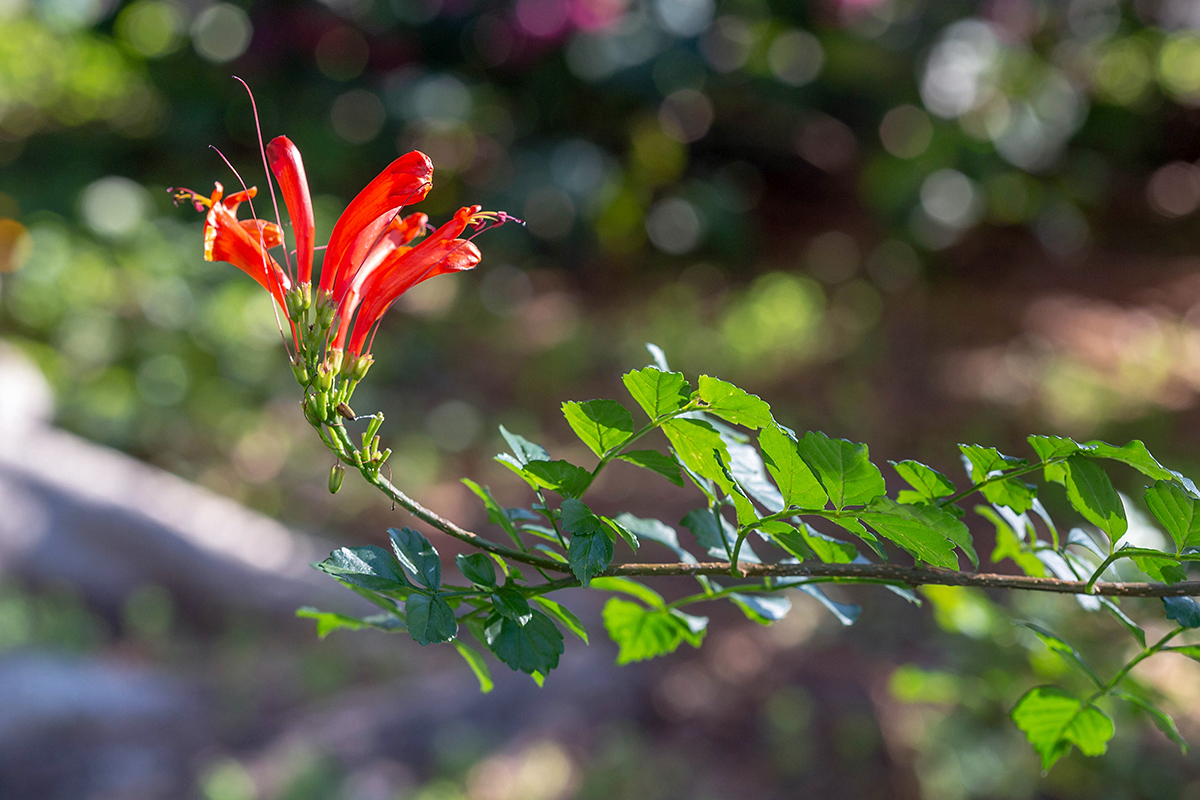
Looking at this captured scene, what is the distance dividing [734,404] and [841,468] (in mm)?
68

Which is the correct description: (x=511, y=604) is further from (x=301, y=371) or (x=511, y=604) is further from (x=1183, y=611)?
(x=1183, y=611)

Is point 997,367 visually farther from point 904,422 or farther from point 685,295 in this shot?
point 685,295

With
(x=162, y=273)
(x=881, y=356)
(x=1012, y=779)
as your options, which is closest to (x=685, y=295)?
(x=881, y=356)

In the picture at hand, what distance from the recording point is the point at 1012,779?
191cm

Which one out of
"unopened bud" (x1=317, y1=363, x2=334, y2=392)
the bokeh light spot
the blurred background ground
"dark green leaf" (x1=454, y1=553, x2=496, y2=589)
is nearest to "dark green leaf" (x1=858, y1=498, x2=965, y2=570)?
"dark green leaf" (x1=454, y1=553, x2=496, y2=589)

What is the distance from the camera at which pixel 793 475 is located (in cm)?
53

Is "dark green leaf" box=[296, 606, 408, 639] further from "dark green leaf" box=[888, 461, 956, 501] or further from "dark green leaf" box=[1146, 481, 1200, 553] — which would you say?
"dark green leaf" box=[1146, 481, 1200, 553]

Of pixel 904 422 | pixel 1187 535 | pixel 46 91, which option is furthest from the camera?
pixel 46 91

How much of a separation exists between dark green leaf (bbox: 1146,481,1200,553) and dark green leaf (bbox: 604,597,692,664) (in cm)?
30

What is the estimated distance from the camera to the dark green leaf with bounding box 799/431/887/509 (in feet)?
1.67

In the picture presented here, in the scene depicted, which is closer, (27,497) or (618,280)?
(27,497)

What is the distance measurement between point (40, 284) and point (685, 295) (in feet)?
8.82

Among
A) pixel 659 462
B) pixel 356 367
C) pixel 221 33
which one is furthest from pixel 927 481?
pixel 221 33

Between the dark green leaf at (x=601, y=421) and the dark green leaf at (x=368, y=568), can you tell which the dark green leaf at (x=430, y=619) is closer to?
the dark green leaf at (x=368, y=568)
